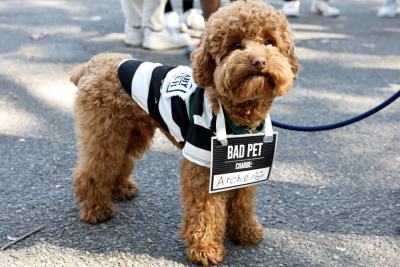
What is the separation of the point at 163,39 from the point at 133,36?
0.50 metres

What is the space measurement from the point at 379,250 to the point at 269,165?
0.87 meters

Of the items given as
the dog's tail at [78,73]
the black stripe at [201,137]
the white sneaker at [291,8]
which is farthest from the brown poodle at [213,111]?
the white sneaker at [291,8]

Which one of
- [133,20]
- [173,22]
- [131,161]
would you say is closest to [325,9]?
[173,22]

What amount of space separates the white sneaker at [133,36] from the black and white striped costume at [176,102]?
12.4ft

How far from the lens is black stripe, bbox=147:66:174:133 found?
2387 millimetres

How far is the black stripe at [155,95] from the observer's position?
239 centimetres

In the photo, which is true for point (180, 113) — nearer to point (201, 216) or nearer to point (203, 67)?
point (203, 67)

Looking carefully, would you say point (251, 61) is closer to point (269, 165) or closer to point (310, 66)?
point (269, 165)

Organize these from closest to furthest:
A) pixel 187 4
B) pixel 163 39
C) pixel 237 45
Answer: pixel 237 45 → pixel 163 39 → pixel 187 4

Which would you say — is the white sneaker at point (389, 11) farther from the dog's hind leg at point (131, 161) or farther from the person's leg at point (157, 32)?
the dog's hind leg at point (131, 161)

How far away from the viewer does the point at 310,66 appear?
573 centimetres

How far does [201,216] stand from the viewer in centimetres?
230

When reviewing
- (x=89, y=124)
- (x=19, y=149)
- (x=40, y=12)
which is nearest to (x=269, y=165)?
(x=89, y=124)

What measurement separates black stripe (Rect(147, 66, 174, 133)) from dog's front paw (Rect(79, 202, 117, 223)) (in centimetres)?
77
